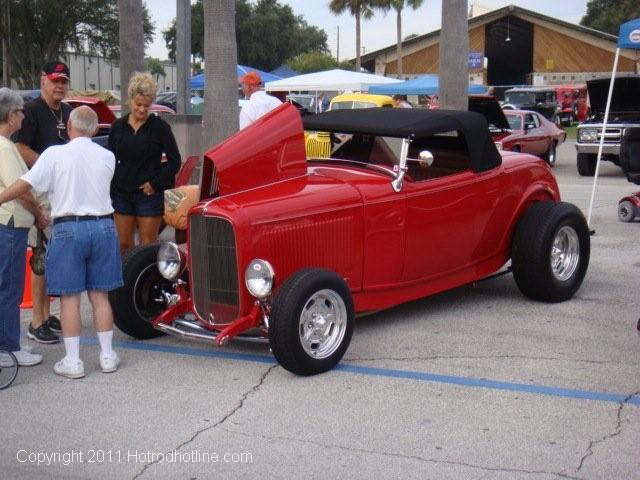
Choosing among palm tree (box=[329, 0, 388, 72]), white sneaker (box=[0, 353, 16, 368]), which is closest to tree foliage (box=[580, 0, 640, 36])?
palm tree (box=[329, 0, 388, 72])

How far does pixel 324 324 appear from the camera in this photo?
607cm

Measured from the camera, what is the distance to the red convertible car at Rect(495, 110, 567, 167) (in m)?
20.4

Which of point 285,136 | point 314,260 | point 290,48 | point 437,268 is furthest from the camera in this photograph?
point 290,48

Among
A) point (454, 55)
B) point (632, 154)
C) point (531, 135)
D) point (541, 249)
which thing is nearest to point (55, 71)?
point (541, 249)

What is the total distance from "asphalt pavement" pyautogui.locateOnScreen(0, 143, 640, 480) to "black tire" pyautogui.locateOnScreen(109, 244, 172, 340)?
15cm

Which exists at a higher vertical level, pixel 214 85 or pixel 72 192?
pixel 214 85

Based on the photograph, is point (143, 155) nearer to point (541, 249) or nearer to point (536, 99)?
point (541, 249)

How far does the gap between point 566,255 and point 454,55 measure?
602 centimetres

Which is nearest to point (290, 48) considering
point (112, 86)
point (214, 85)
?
point (112, 86)

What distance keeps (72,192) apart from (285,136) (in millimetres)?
1683

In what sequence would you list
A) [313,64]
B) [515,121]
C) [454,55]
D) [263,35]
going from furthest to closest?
[263,35]
[313,64]
[515,121]
[454,55]

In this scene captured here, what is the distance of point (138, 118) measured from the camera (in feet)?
23.7

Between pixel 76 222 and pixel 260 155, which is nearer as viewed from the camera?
pixel 76 222

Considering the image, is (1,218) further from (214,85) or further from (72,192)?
(214,85)
